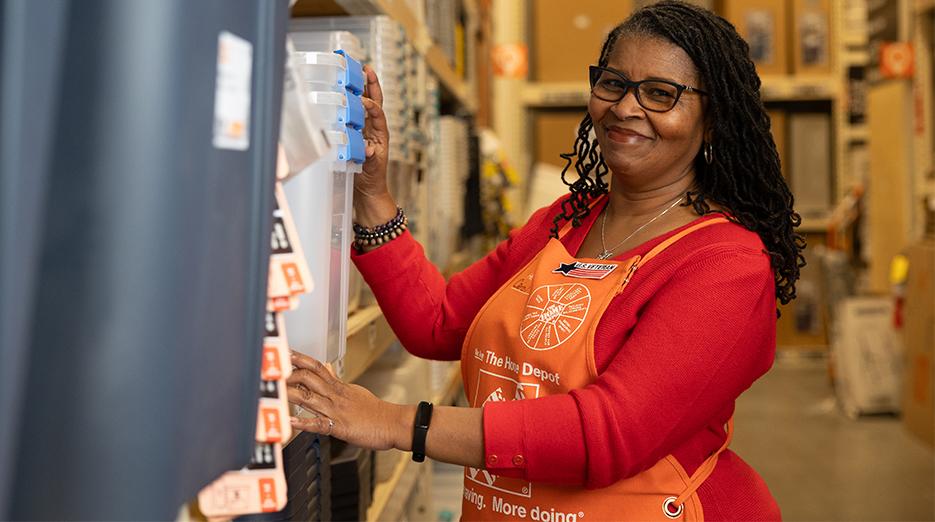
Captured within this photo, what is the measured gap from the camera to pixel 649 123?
1.41 m

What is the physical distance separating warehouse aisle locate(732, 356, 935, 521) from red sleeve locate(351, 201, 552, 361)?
2586 millimetres

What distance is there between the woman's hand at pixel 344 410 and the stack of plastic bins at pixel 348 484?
2.12 ft

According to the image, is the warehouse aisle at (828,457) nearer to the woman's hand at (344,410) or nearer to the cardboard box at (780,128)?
the cardboard box at (780,128)

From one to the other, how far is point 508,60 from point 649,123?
456 centimetres

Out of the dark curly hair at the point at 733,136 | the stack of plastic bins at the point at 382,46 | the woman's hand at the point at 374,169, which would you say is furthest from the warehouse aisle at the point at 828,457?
the woman's hand at the point at 374,169

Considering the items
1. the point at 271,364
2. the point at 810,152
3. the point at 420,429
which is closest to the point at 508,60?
the point at 810,152

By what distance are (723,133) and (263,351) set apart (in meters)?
0.97

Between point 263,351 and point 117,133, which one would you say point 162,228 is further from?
point 263,351

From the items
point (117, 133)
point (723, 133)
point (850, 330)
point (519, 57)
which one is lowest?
point (850, 330)

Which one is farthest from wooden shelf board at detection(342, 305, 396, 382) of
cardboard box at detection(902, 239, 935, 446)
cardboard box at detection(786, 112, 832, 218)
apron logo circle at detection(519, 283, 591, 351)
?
cardboard box at detection(786, 112, 832, 218)

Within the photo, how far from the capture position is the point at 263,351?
2.36ft

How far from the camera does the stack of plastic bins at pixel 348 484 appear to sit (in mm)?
1710

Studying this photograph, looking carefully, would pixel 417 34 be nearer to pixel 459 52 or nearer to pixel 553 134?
pixel 459 52

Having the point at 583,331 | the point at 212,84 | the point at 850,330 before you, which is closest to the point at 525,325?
the point at 583,331
